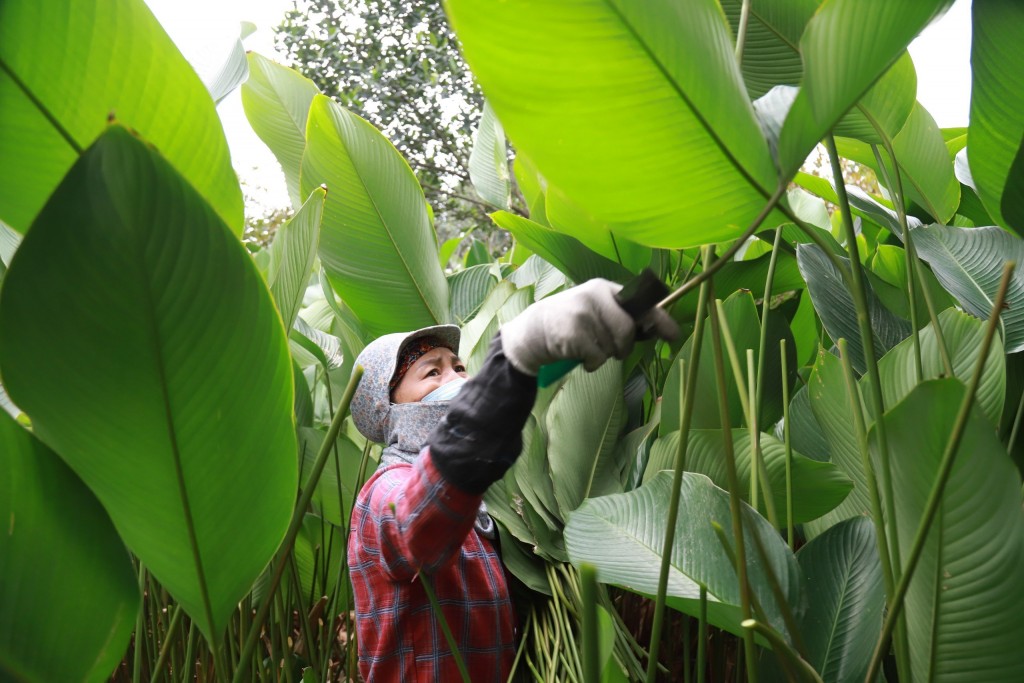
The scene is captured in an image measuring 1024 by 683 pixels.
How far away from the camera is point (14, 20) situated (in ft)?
1.38

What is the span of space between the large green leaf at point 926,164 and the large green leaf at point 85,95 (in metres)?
0.57

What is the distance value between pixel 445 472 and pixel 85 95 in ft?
1.19

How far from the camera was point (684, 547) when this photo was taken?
0.53 meters

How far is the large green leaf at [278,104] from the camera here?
117 cm

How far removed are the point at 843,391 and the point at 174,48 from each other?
0.49m

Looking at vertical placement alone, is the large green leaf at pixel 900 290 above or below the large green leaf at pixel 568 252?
below

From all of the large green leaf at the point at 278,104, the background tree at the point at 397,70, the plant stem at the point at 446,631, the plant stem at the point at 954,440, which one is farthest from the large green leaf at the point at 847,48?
the background tree at the point at 397,70

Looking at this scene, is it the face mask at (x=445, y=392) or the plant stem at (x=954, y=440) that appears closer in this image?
the plant stem at (x=954, y=440)

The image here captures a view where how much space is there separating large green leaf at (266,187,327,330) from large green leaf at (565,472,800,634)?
30 centimetres

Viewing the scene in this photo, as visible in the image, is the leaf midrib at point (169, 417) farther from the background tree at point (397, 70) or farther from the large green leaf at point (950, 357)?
the background tree at point (397, 70)

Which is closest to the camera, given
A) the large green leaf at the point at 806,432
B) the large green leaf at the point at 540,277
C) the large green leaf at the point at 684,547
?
the large green leaf at the point at 684,547

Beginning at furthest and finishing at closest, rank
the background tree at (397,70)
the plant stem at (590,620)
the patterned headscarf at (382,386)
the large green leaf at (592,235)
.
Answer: the background tree at (397,70) < the patterned headscarf at (382,386) < the large green leaf at (592,235) < the plant stem at (590,620)

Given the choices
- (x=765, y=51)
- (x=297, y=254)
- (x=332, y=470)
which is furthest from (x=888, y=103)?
(x=332, y=470)

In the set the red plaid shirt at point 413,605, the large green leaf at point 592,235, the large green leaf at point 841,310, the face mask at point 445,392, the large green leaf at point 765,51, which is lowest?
the red plaid shirt at point 413,605
